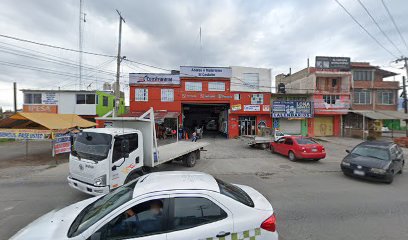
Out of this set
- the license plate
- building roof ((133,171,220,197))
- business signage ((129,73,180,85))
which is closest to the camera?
building roof ((133,171,220,197))

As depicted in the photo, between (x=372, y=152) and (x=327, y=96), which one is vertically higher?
(x=327, y=96)

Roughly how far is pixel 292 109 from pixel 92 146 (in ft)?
79.2

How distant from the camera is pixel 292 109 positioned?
24.7 m

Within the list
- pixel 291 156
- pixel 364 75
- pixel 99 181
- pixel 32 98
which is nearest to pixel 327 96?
pixel 364 75

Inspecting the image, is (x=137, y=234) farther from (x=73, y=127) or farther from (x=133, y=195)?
(x=73, y=127)

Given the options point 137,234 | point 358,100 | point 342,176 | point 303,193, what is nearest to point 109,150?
point 137,234

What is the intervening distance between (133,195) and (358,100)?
33.5 m

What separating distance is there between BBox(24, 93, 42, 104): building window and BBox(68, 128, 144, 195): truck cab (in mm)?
24312

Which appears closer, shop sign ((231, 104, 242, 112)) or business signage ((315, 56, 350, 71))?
shop sign ((231, 104, 242, 112))

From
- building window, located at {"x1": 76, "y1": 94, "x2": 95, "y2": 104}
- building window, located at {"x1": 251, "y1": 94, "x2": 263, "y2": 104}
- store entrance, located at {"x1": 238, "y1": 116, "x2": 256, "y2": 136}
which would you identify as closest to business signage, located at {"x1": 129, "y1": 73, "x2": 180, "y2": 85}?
building window, located at {"x1": 76, "y1": 94, "x2": 95, "y2": 104}

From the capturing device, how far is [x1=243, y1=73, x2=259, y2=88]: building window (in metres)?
26.0

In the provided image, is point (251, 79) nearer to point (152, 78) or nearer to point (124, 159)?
point (152, 78)

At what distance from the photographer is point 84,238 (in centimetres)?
228

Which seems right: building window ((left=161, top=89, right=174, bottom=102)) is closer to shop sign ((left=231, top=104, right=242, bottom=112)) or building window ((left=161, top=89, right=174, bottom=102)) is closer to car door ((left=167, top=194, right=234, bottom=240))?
shop sign ((left=231, top=104, right=242, bottom=112))
